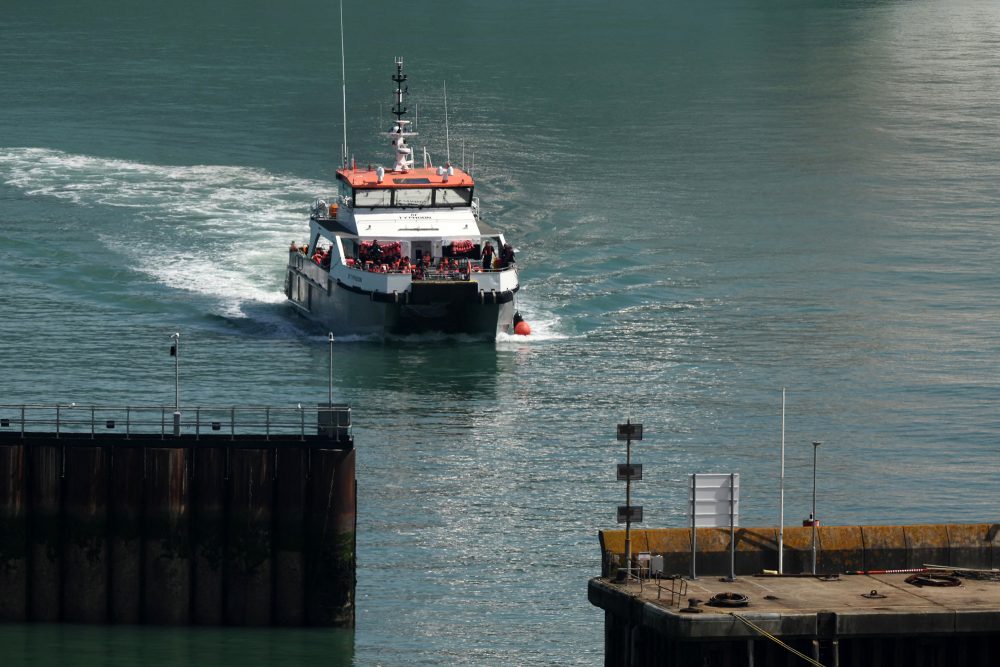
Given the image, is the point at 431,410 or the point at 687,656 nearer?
the point at 687,656

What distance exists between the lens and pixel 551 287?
10269 cm

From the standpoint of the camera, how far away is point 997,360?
3509 inches

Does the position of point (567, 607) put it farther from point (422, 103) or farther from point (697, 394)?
point (422, 103)

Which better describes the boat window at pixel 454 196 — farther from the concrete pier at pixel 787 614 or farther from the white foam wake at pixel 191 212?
the concrete pier at pixel 787 614

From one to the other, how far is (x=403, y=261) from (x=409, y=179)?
641 cm

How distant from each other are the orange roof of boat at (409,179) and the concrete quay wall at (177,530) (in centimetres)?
4571

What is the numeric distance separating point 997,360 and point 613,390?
1569 cm

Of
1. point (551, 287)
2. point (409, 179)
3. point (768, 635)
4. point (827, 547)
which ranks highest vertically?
point (409, 179)

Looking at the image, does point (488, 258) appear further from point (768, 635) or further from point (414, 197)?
point (768, 635)

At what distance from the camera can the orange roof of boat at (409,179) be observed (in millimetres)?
101688

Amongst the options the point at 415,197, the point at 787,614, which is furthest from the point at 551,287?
the point at 787,614

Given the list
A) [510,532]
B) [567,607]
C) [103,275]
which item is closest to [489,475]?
[510,532]

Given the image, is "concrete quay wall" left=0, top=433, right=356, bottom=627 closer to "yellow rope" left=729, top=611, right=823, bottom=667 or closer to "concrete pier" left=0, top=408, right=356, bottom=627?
"concrete pier" left=0, top=408, right=356, bottom=627

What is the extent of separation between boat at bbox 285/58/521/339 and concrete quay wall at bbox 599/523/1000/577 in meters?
43.6
